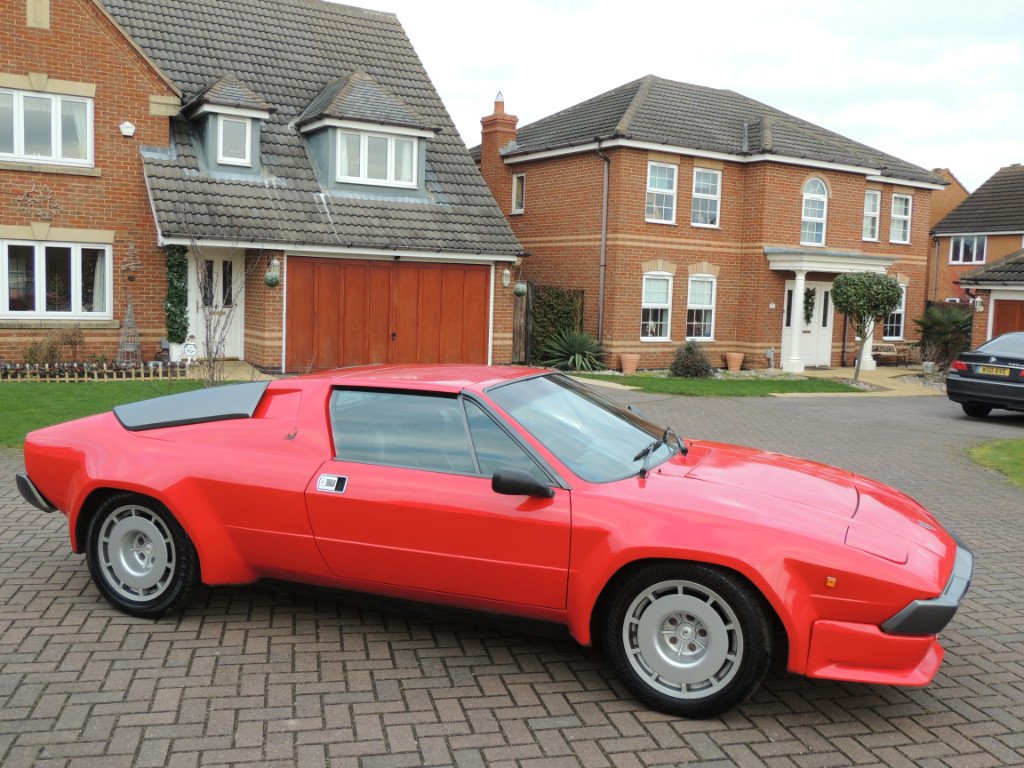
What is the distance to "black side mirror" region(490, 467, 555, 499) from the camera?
4488 mm

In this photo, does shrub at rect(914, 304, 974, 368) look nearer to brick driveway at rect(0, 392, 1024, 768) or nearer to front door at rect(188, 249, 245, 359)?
front door at rect(188, 249, 245, 359)

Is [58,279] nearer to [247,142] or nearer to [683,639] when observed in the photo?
[247,142]

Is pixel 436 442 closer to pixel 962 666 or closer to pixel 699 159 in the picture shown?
pixel 962 666

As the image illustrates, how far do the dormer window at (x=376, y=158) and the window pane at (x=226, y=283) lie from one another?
304cm

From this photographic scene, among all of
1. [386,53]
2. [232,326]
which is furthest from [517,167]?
[232,326]

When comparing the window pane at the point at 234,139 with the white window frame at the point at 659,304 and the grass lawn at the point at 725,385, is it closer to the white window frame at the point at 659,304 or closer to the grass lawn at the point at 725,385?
the grass lawn at the point at 725,385

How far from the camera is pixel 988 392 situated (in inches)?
627

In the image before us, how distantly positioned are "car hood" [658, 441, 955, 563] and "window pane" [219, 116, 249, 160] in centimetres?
1622

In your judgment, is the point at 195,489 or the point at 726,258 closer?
the point at 195,489

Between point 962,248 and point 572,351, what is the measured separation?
25.1 meters

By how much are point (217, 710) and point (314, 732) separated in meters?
0.50

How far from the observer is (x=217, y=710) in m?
4.27

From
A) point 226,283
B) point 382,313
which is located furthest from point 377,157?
point 226,283

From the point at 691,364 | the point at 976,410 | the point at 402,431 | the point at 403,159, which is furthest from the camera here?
the point at 691,364
